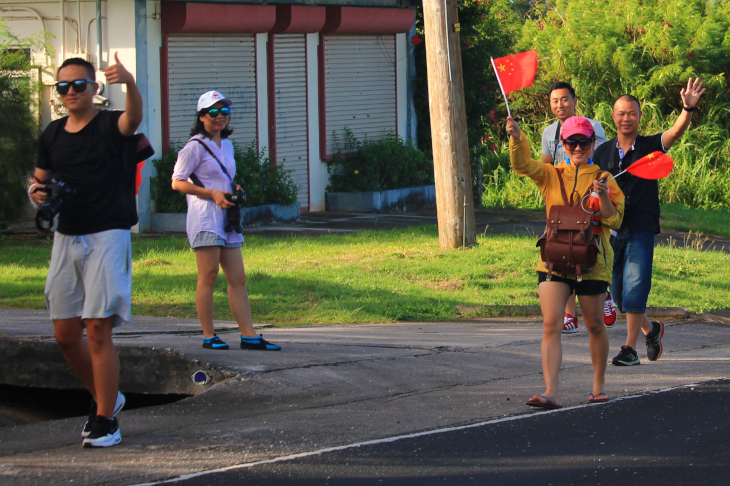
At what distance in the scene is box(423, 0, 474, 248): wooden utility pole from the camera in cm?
1245

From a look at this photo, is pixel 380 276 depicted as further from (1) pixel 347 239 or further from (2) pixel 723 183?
(2) pixel 723 183

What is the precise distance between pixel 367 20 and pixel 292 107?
2181 millimetres

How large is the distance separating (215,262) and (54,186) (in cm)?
205

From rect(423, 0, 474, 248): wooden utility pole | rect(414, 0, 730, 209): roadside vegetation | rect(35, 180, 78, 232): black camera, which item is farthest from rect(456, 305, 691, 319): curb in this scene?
rect(414, 0, 730, 209): roadside vegetation

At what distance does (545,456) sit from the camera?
506cm

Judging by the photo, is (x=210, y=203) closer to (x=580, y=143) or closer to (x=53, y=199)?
(x=53, y=199)

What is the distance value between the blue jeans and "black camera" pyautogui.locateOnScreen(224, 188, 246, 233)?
271cm

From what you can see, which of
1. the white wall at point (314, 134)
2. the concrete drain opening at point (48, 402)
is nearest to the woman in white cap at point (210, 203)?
the concrete drain opening at point (48, 402)

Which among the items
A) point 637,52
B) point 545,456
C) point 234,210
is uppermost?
point 637,52

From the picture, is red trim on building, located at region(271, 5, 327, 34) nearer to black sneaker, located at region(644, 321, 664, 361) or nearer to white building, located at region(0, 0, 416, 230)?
white building, located at region(0, 0, 416, 230)

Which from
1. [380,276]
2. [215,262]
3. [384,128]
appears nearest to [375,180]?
[384,128]

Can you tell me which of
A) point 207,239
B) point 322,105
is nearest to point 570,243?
point 207,239

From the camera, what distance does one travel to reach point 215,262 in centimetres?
693

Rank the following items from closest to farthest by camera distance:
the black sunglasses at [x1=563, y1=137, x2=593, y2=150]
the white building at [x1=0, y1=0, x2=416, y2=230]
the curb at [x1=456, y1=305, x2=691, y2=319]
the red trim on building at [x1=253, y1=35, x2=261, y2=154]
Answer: the black sunglasses at [x1=563, y1=137, x2=593, y2=150]
the curb at [x1=456, y1=305, x2=691, y2=319]
the white building at [x1=0, y1=0, x2=416, y2=230]
the red trim on building at [x1=253, y1=35, x2=261, y2=154]
